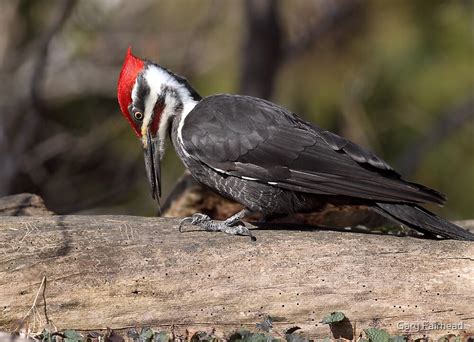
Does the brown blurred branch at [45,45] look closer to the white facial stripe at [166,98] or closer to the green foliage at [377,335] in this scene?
the white facial stripe at [166,98]

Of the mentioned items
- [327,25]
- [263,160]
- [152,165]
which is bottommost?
[152,165]

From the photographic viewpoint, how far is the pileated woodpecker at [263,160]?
4066 mm

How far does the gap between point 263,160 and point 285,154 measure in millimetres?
121

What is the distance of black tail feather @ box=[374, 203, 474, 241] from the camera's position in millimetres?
3979

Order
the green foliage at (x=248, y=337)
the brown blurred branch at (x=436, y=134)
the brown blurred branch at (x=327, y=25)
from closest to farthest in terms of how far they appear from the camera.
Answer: the green foliage at (x=248, y=337), the brown blurred branch at (x=327, y=25), the brown blurred branch at (x=436, y=134)

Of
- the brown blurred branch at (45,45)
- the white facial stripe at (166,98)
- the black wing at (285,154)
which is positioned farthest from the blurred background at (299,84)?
the black wing at (285,154)

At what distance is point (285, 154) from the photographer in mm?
4230

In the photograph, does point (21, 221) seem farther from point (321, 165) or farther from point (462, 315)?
point (462, 315)

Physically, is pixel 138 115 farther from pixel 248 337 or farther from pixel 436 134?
pixel 436 134

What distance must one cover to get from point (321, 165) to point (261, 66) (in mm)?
4278

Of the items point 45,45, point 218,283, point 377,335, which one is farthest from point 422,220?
point 45,45

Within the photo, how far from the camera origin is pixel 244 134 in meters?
4.30

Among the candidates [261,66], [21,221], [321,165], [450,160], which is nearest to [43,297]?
[21,221]

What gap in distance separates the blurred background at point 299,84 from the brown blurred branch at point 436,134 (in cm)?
2
